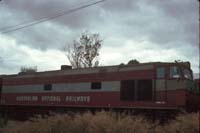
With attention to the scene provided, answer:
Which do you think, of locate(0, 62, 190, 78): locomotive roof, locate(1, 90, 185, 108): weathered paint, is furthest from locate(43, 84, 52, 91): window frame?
locate(0, 62, 190, 78): locomotive roof

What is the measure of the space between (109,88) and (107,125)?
1153 centimetres

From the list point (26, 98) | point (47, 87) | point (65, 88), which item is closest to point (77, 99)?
point (65, 88)

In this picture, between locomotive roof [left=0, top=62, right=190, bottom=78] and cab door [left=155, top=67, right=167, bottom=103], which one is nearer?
cab door [left=155, top=67, right=167, bottom=103]

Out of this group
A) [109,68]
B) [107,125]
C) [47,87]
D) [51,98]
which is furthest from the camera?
[47,87]

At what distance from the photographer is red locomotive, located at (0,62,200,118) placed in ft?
70.4

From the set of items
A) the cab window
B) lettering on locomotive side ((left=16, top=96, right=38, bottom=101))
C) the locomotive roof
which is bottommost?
lettering on locomotive side ((left=16, top=96, right=38, bottom=101))

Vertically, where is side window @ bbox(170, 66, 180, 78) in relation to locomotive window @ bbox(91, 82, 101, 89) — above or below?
above

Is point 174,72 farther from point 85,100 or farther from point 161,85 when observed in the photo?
point 85,100

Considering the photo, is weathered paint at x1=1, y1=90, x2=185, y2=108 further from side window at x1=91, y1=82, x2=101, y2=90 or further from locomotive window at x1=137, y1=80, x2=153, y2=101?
side window at x1=91, y1=82, x2=101, y2=90

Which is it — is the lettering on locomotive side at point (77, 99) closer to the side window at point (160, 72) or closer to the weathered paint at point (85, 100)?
the weathered paint at point (85, 100)

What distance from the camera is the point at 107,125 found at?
1295 centimetres

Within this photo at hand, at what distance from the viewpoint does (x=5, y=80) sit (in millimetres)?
34469

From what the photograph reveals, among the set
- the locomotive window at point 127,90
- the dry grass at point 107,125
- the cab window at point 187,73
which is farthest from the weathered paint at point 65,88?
the dry grass at point 107,125

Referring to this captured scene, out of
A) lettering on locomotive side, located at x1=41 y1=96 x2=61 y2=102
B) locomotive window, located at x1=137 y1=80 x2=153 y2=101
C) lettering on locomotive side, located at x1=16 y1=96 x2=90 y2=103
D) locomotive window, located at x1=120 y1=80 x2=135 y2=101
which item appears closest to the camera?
locomotive window, located at x1=137 y1=80 x2=153 y2=101
